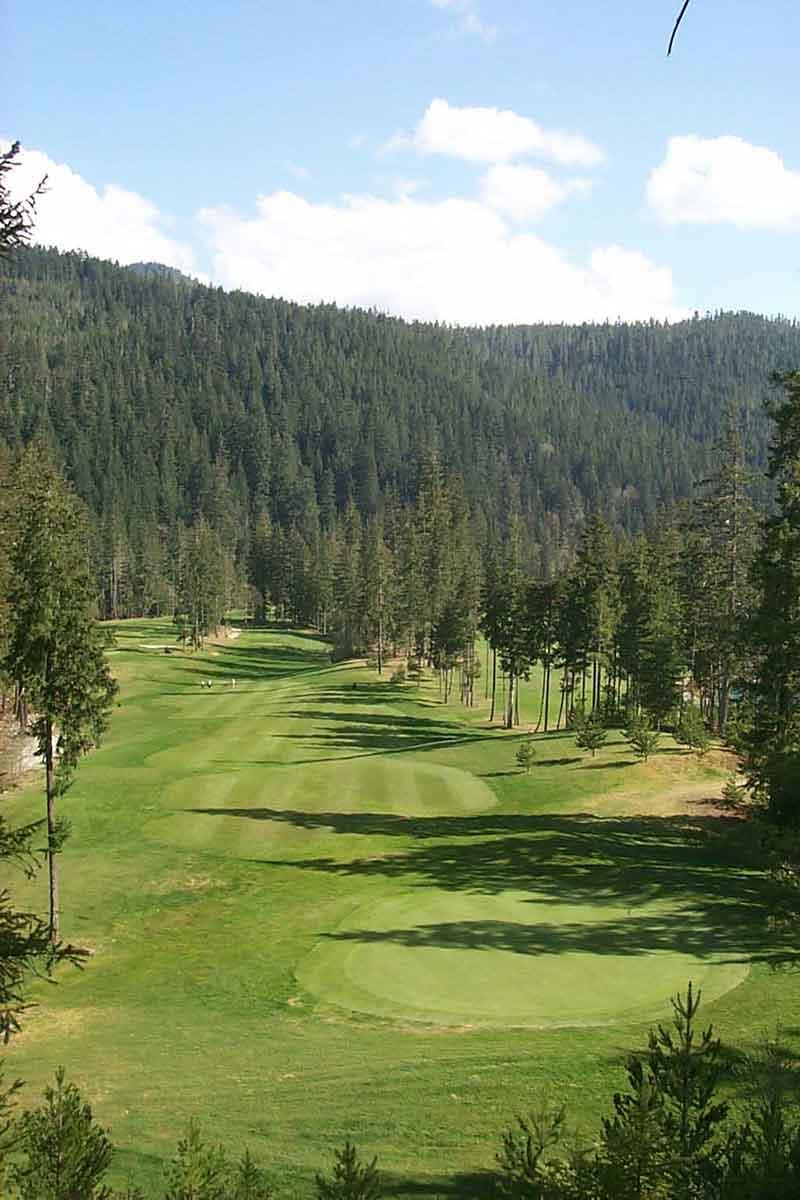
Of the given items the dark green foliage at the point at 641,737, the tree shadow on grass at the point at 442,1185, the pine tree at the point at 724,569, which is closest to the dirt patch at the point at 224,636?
the pine tree at the point at 724,569

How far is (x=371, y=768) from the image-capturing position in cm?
4438

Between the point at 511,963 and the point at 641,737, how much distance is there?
22.0m

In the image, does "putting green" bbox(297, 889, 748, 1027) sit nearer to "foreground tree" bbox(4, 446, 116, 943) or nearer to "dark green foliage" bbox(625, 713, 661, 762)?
"foreground tree" bbox(4, 446, 116, 943)

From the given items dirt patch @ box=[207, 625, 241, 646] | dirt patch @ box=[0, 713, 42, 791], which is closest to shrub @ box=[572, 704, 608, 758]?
dirt patch @ box=[0, 713, 42, 791]

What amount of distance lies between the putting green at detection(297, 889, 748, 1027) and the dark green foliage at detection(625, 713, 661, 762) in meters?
17.0

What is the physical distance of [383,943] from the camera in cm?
2295

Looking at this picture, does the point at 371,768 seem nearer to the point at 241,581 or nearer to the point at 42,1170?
the point at 42,1170

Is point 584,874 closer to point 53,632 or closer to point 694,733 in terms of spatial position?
point 694,733

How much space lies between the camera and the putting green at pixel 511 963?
1858cm

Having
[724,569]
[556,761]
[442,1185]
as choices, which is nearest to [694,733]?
[556,761]

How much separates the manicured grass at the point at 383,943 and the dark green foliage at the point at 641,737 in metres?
0.74

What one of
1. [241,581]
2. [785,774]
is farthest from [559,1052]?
[241,581]

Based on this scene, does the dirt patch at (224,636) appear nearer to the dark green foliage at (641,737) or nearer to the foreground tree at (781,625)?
the dark green foliage at (641,737)

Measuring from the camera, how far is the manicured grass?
14.9m
